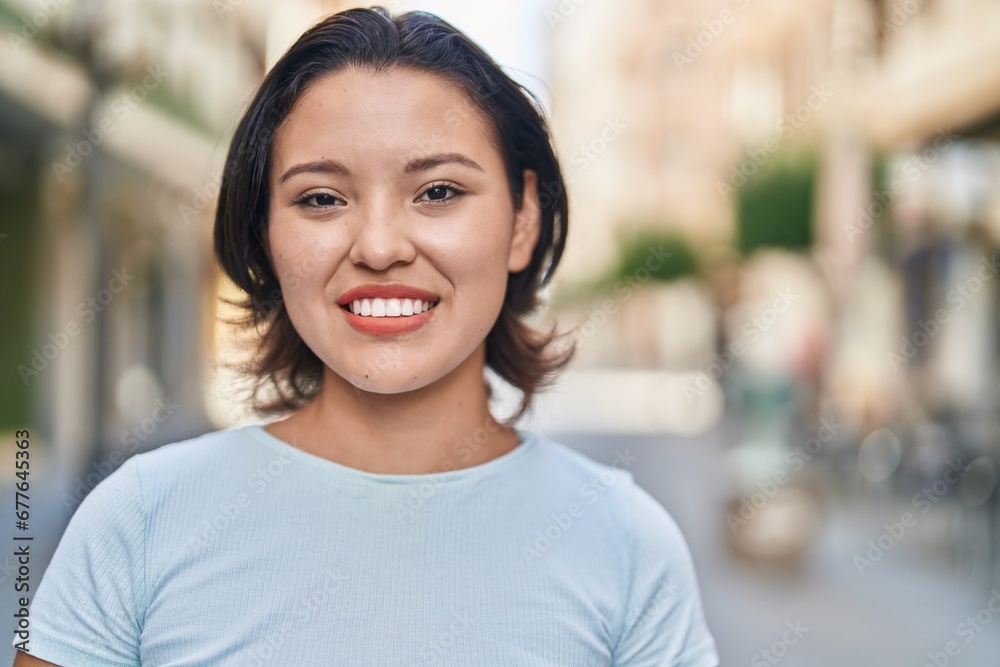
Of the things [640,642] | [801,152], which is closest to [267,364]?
[640,642]

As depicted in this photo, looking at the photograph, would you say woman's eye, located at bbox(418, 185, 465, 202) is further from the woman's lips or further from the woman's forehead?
the woman's lips

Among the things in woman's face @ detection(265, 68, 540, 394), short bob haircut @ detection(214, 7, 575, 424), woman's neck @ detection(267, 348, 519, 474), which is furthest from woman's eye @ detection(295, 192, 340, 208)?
woman's neck @ detection(267, 348, 519, 474)

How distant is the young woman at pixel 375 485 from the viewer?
1493mm

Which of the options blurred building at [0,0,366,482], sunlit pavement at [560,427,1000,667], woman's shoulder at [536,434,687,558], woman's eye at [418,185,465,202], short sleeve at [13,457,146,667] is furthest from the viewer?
blurred building at [0,0,366,482]

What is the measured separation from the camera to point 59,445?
38.9ft

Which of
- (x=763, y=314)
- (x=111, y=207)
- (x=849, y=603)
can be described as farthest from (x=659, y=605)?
(x=763, y=314)

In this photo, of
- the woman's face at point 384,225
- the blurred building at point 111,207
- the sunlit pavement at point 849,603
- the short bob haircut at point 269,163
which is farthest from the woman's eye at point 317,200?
the sunlit pavement at point 849,603

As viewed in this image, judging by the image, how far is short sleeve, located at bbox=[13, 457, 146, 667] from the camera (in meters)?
1.45

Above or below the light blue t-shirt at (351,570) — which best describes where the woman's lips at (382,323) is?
above

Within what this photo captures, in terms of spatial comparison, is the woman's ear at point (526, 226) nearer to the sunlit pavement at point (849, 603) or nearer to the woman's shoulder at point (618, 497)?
the woman's shoulder at point (618, 497)

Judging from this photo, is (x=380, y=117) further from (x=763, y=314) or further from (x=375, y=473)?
(x=763, y=314)

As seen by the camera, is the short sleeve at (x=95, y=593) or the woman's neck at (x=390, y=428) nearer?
the short sleeve at (x=95, y=593)

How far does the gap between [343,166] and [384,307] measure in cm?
21

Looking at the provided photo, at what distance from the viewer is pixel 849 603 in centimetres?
696
